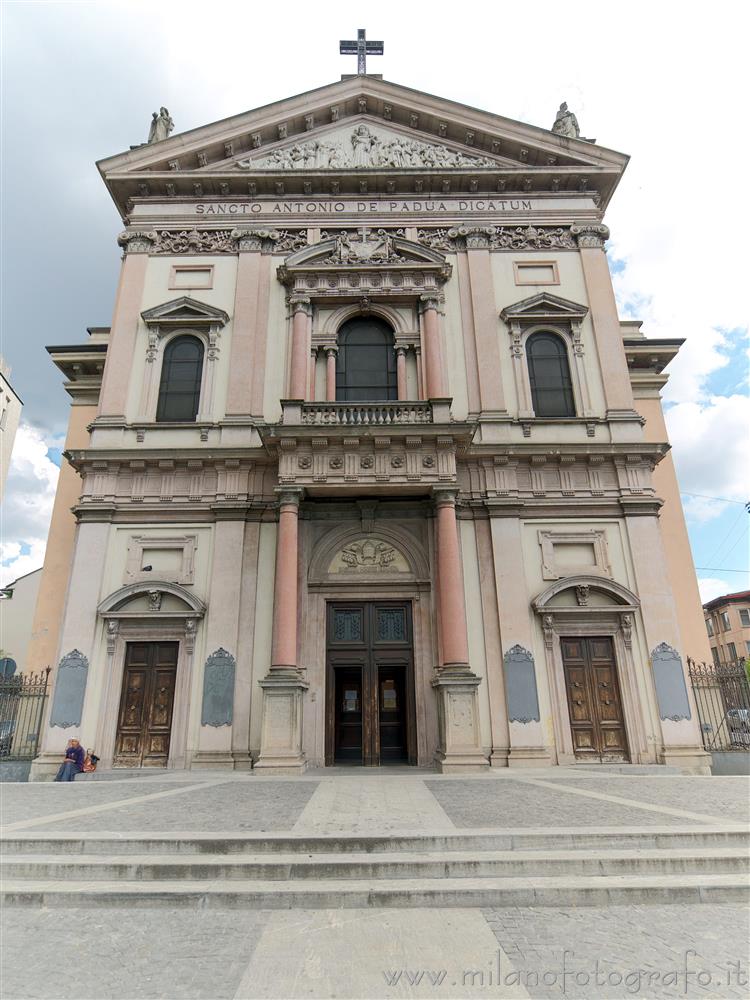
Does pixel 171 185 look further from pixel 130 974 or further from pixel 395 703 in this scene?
pixel 130 974

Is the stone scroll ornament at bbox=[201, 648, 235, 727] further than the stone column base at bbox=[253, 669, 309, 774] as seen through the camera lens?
Yes

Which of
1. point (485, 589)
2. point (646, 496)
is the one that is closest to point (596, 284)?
point (646, 496)

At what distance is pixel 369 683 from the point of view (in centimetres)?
1453

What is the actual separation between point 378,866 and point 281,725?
714 cm

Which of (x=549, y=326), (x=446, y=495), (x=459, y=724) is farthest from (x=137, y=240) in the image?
(x=459, y=724)

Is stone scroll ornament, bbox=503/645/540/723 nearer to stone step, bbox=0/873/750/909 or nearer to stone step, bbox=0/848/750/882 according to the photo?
stone step, bbox=0/848/750/882

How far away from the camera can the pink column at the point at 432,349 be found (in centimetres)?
1598

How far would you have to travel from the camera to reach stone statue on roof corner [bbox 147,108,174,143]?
19.8 m

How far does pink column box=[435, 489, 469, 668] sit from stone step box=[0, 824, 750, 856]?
22.2 feet

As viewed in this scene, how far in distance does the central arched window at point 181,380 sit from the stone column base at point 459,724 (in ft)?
32.8

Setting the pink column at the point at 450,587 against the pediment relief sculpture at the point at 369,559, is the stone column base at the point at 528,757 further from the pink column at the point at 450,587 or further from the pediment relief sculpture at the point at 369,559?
the pediment relief sculpture at the point at 369,559

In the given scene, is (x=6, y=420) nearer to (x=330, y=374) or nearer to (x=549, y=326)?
(x=330, y=374)

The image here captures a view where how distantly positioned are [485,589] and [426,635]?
6.11 feet

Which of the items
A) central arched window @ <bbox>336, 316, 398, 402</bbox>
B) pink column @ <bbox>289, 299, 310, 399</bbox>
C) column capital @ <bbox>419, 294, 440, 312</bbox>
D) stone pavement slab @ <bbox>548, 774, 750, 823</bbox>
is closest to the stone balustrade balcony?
pink column @ <bbox>289, 299, 310, 399</bbox>
